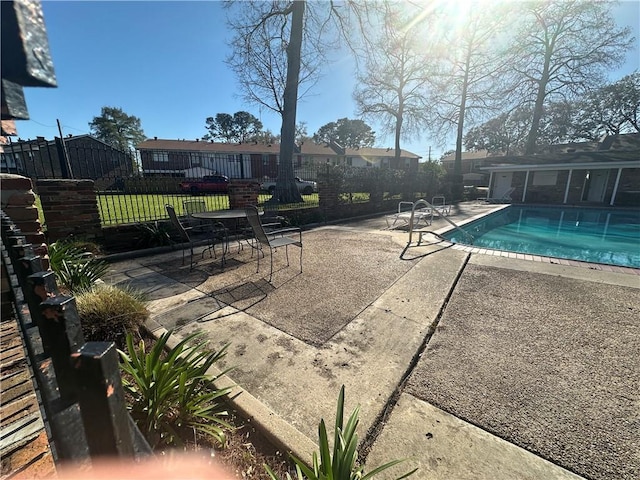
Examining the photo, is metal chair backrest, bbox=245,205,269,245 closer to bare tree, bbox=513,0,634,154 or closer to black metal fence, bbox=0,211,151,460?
black metal fence, bbox=0,211,151,460

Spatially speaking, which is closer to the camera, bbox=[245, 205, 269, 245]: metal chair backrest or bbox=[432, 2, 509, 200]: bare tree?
bbox=[245, 205, 269, 245]: metal chair backrest

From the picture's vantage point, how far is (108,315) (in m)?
2.57

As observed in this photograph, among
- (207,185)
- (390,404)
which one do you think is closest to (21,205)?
(390,404)

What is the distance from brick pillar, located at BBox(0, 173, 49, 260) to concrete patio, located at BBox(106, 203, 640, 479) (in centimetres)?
141

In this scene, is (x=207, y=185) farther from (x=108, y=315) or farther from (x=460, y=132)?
(x=460, y=132)

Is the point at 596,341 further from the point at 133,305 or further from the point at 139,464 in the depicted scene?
the point at 133,305

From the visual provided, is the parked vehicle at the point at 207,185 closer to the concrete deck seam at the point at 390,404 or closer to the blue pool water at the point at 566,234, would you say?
the blue pool water at the point at 566,234

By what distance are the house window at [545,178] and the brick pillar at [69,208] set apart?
79.6 feet

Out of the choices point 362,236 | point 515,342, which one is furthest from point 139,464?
point 362,236

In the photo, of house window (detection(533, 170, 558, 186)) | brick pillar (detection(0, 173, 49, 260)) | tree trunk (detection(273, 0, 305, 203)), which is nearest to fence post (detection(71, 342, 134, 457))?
brick pillar (detection(0, 173, 49, 260))

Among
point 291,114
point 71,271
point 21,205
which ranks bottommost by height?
point 71,271

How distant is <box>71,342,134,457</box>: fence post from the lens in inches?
22.4

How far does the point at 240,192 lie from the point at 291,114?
6113mm

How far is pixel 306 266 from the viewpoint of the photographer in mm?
5133
